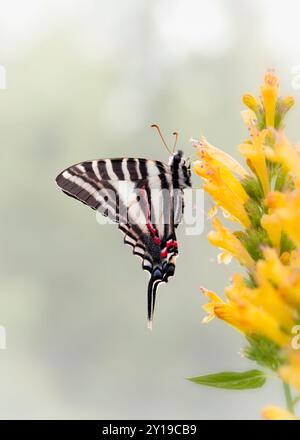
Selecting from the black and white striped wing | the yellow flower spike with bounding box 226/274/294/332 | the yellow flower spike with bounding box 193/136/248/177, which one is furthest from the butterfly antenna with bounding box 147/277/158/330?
the yellow flower spike with bounding box 226/274/294/332

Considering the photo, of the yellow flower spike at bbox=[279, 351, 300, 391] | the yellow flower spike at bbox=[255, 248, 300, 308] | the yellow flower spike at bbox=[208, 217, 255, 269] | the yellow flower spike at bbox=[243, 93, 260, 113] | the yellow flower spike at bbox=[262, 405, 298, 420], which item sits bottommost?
the yellow flower spike at bbox=[262, 405, 298, 420]

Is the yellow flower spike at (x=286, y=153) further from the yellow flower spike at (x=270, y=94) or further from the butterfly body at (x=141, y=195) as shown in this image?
the butterfly body at (x=141, y=195)

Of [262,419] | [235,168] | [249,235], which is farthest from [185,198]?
[262,419]

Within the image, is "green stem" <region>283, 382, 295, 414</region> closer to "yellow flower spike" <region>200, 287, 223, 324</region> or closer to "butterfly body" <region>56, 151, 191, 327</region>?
"yellow flower spike" <region>200, 287, 223, 324</region>

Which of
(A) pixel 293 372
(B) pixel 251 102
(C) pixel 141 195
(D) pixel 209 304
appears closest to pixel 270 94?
(B) pixel 251 102

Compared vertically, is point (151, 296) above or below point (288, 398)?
above

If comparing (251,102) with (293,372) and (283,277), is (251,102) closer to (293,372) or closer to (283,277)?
(283,277)
